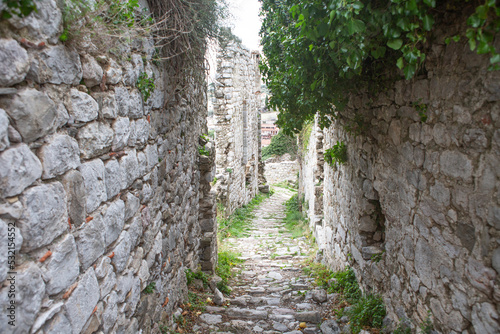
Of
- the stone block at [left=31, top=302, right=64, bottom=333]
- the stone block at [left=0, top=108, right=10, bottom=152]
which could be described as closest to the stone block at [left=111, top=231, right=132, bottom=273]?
the stone block at [left=31, top=302, right=64, bottom=333]

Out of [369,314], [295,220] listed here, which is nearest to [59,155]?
[369,314]

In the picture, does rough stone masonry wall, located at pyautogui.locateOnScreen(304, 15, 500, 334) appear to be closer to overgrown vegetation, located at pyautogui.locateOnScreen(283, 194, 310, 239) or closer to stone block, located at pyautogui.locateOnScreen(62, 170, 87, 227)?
stone block, located at pyautogui.locateOnScreen(62, 170, 87, 227)

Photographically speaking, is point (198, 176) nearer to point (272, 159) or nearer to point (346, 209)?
point (346, 209)

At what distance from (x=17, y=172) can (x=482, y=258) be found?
220 centimetres

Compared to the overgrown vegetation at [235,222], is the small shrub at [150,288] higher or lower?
higher

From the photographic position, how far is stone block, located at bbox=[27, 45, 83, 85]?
143 cm

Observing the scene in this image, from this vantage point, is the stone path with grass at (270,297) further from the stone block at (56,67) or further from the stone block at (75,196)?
the stone block at (56,67)

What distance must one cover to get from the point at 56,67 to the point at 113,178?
81 centimetres

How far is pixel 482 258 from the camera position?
1961mm

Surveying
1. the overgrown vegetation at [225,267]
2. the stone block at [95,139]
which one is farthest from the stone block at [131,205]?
the overgrown vegetation at [225,267]

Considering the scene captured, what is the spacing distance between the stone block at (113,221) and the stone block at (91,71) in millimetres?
708

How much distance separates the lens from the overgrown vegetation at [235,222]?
910 cm

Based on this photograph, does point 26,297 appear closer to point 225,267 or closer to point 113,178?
point 113,178

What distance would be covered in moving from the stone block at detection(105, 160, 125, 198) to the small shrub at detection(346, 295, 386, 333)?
265 centimetres
